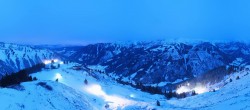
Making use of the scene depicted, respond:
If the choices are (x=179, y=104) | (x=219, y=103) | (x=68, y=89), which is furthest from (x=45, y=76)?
(x=219, y=103)

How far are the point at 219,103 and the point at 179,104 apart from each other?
41.3ft

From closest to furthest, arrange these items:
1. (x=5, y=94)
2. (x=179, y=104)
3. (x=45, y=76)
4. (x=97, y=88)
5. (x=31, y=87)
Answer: (x=5, y=94) → (x=31, y=87) → (x=179, y=104) → (x=97, y=88) → (x=45, y=76)

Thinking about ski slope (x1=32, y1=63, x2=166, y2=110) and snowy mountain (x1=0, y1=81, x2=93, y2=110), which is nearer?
snowy mountain (x1=0, y1=81, x2=93, y2=110)

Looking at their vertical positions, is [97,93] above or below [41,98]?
below

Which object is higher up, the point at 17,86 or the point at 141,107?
the point at 17,86

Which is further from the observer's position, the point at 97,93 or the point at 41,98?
the point at 97,93

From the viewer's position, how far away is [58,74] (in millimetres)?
120875

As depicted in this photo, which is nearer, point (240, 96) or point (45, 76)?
point (240, 96)

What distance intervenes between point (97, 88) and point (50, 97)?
4311cm

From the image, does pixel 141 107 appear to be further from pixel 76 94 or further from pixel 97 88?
pixel 97 88

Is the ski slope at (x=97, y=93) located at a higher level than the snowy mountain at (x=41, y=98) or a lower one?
lower

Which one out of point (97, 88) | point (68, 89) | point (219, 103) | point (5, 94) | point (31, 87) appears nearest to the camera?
point (5, 94)

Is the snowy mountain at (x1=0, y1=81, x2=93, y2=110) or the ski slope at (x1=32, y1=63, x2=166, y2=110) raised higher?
the snowy mountain at (x1=0, y1=81, x2=93, y2=110)

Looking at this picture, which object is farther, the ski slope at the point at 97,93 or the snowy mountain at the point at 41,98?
the ski slope at the point at 97,93
